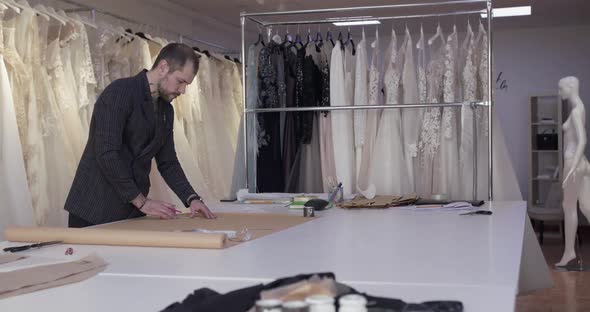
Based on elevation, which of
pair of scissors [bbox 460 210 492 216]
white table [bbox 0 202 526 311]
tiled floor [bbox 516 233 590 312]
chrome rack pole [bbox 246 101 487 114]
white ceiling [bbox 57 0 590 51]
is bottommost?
tiled floor [bbox 516 233 590 312]

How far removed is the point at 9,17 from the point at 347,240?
315 cm

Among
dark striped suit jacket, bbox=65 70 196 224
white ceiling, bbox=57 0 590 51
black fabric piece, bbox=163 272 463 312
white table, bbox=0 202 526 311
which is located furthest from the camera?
white ceiling, bbox=57 0 590 51

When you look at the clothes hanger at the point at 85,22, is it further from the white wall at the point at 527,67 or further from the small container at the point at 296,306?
the small container at the point at 296,306

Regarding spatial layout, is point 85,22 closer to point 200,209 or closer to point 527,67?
point 200,209

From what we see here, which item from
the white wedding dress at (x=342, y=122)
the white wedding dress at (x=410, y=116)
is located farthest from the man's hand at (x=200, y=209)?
the white wedding dress at (x=410, y=116)

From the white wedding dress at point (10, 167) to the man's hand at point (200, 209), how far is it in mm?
1603

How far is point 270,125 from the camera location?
4969mm

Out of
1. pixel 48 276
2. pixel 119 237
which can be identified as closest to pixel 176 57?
pixel 119 237

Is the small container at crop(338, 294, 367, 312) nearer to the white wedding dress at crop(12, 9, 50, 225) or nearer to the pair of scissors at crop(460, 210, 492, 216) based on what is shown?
the pair of scissors at crop(460, 210, 492, 216)

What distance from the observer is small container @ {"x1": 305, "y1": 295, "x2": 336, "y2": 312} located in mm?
935

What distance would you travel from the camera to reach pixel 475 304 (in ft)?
4.17

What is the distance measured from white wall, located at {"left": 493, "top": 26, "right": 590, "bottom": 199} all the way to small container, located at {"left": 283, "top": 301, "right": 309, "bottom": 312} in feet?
28.0

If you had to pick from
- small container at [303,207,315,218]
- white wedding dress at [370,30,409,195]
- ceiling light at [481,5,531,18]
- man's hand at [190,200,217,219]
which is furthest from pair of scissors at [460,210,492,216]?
ceiling light at [481,5,531,18]

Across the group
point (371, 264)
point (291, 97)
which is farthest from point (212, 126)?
point (371, 264)
